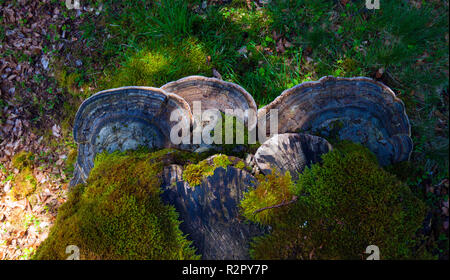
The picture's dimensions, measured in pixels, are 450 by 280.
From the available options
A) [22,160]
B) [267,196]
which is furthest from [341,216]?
[22,160]

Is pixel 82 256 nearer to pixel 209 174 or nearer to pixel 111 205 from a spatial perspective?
pixel 111 205

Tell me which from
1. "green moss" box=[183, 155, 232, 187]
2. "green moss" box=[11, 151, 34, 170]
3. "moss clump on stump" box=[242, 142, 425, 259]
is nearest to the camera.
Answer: "moss clump on stump" box=[242, 142, 425, 259]

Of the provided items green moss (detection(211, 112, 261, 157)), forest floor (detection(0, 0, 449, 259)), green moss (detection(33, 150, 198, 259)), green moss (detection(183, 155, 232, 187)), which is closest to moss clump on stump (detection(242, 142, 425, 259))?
green moss (detection(183, 155, 232, 187))

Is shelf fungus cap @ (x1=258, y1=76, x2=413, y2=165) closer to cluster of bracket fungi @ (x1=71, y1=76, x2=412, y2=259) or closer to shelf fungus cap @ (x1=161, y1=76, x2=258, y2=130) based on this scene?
cluster of bracket fungi @ (x1=71, y1=76, x2=412, y2=259)

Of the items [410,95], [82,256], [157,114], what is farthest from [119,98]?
[410,95]

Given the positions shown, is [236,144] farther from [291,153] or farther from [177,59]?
[177,59]

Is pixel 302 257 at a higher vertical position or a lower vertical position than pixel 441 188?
lower

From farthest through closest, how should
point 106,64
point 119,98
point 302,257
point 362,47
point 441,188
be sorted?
point 106,64, point 362,47, point 441,188, point 119,98, point 302,257
